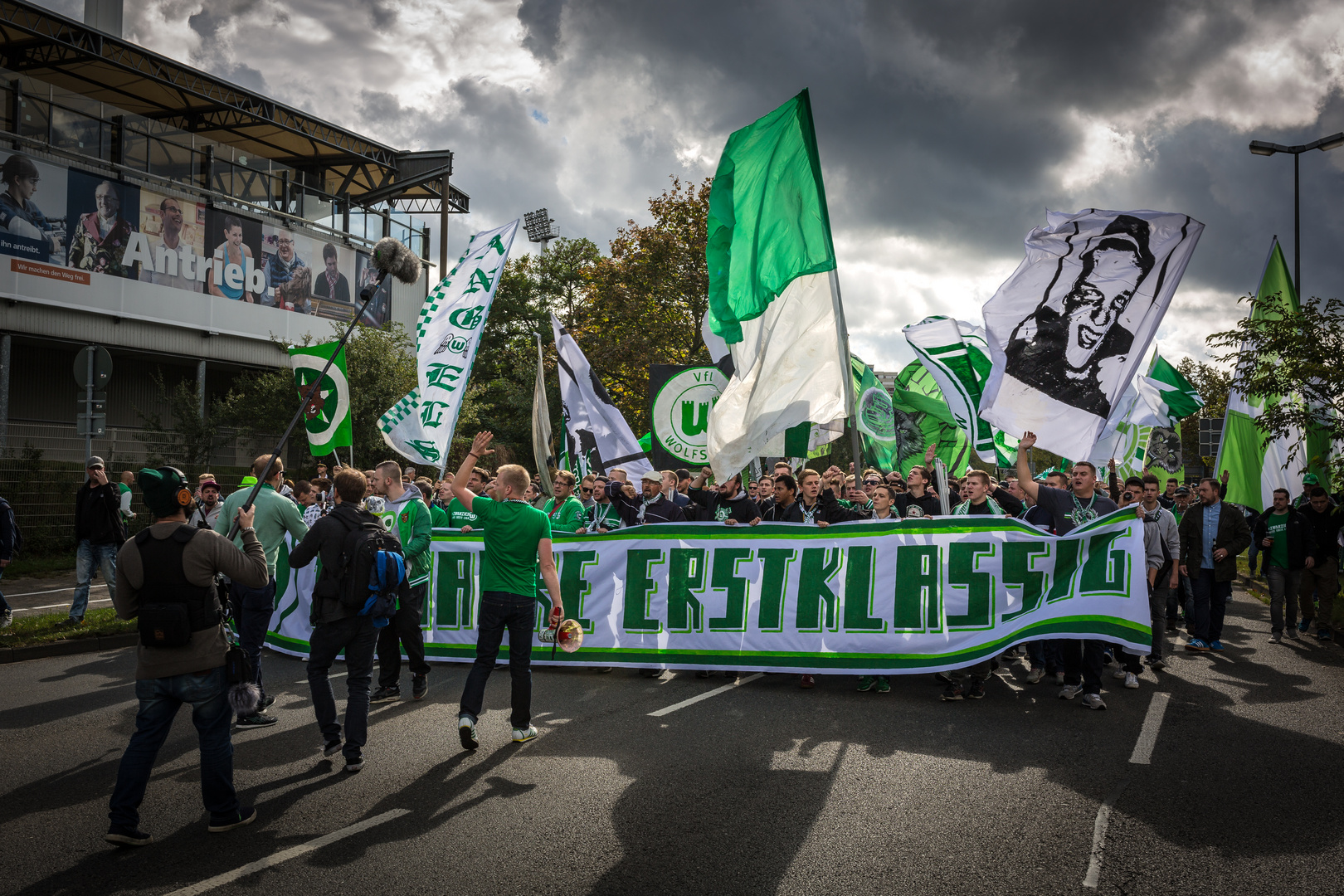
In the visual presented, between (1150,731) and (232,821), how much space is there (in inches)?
243

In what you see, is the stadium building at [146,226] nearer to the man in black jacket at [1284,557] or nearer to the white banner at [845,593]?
the white banner at [845,593]

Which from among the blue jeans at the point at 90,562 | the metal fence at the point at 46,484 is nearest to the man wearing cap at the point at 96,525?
the blue jeans at the point at 90,562

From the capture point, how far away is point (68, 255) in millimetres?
29594

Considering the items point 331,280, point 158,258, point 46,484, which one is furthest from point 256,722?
point 331,280

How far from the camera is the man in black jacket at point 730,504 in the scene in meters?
9.42

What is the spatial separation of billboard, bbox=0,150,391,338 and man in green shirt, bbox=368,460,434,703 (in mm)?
26548

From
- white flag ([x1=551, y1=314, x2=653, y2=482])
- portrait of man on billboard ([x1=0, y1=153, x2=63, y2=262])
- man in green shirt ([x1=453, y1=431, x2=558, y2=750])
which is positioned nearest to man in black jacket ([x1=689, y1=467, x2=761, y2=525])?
man in green shirt ([x1=453, y1=431, x2=558, y2=750])

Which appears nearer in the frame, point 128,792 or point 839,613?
point 128,792

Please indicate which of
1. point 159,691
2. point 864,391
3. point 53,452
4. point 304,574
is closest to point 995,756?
point 159,691

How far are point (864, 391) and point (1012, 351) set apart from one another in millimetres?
7558

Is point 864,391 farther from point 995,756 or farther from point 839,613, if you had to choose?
point 995,756

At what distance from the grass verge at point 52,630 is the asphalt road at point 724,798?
2.24 m

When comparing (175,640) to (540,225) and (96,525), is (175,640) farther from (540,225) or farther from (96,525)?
(540,225)

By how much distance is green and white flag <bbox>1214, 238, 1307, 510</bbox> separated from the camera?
12789mm
